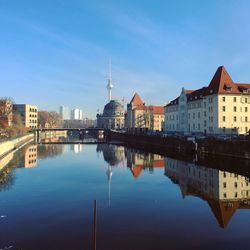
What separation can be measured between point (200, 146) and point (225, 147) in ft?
32.3

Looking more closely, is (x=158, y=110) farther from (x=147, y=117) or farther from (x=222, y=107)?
(x=222, y=107)

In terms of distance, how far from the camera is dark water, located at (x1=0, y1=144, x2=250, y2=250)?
18453 mm

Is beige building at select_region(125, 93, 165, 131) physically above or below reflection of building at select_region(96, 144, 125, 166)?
above

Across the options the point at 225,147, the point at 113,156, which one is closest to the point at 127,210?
the point at 225,147

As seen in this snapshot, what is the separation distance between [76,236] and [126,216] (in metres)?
5.06

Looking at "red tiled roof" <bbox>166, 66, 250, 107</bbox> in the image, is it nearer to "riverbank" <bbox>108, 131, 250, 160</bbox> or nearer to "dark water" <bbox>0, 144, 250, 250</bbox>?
"riverbank" <bbox>108, 131, 250, 160</bbox>

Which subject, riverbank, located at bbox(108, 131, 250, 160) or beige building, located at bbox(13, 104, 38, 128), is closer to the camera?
riverbank, located at bbox(108, 131, 250, 160)

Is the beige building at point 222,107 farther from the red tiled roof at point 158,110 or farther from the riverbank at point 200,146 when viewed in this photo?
the red tiled roof at point 158,110

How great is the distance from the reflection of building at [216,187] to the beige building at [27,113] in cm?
13327

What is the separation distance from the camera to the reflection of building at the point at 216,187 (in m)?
26.2

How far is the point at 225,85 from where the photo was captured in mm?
82562

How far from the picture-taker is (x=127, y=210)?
82.2ft

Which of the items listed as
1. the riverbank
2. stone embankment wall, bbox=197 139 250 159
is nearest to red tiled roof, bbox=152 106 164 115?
the riverbank

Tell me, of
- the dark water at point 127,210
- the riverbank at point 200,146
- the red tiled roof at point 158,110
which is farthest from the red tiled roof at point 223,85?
the red tiled roof at point 158,110
